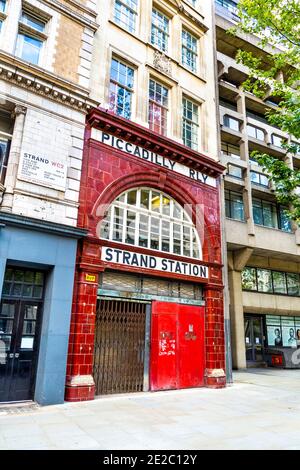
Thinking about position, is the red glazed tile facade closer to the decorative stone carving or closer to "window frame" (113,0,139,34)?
the decorative stone carving

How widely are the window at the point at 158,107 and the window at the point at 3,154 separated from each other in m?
5.57

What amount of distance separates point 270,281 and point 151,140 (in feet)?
45.5

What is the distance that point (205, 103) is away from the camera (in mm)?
14992

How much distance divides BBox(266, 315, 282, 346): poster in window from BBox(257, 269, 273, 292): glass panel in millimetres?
1779

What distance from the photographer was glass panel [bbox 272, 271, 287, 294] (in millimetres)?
21578

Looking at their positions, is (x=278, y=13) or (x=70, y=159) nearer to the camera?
(x=70, y=159)

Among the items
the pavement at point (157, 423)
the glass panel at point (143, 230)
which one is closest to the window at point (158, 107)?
the glass panel at point (143, 230)

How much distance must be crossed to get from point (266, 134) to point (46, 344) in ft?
64.7

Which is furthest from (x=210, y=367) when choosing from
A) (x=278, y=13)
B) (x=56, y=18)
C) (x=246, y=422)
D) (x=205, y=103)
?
(x=278, y=13)

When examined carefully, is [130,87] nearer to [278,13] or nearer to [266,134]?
[278,13]

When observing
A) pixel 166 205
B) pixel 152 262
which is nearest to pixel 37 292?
pixel 152 262

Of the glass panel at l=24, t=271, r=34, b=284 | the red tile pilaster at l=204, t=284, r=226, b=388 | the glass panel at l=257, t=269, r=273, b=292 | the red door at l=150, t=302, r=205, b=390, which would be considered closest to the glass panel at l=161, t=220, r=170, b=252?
the red door at l=150, t=302, r=205, b=390

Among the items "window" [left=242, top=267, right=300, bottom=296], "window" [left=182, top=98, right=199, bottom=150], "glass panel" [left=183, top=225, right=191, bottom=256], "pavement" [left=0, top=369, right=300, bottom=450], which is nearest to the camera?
"pavement" [left=0, top=369, right=300, bottom=450]
